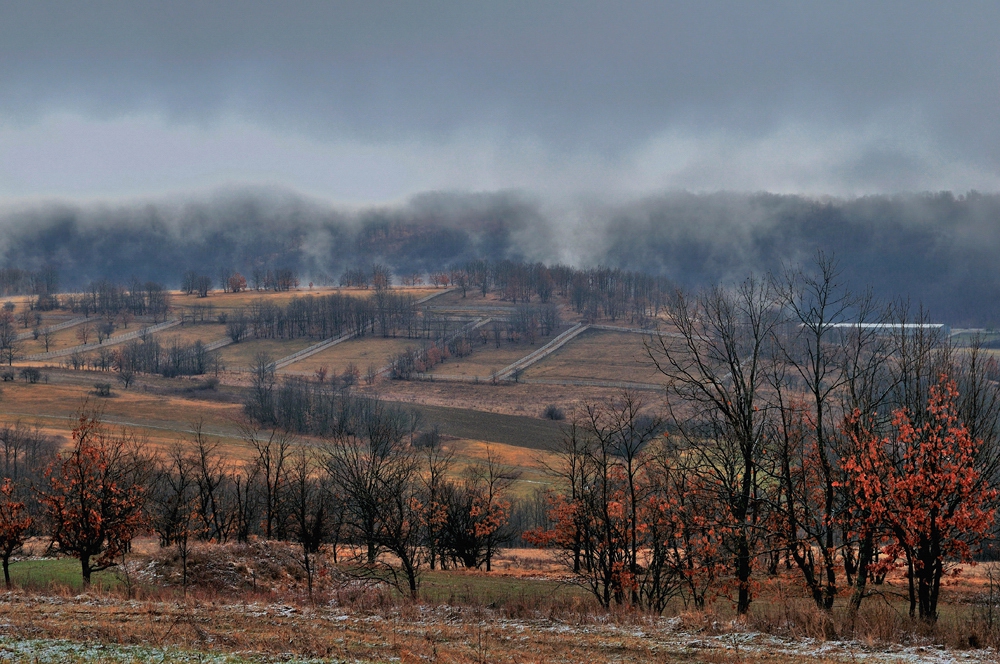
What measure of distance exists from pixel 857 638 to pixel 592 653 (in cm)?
580

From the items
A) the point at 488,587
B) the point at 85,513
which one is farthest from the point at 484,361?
the point at 85,513

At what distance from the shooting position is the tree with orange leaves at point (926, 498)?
1767 cm

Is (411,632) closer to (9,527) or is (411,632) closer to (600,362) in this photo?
(9,527)

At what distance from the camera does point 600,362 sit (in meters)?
173

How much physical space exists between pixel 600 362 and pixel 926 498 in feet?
509

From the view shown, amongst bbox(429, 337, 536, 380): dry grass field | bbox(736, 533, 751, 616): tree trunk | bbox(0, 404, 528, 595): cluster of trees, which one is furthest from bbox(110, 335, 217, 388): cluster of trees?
bbox(736, 533, 751, 616): tree trunk

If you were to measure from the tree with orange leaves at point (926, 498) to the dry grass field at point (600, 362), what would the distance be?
12915 centimetres

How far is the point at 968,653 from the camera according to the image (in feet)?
47.6

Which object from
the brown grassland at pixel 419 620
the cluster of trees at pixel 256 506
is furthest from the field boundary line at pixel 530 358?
the brown grassland at pixel 419 620

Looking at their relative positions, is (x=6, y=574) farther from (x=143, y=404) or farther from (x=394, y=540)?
(x=143, y=404)

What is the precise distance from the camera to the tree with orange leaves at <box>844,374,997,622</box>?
58.0 feet

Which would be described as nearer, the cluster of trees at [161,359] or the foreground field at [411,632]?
the foreground field at [411,632]

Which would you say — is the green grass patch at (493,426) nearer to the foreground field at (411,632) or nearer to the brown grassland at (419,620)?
the brown grassland at (419,620)

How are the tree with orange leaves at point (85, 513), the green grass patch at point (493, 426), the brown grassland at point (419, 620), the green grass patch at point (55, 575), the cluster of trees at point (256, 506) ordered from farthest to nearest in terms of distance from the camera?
the green grass patch at point (493, 426) → the cluster of trees at point (256, 506) → the tree with orange leaves at point (85, 513) → the green grass patch at point (55, 575) → the brown grassland at point (419, 620)
